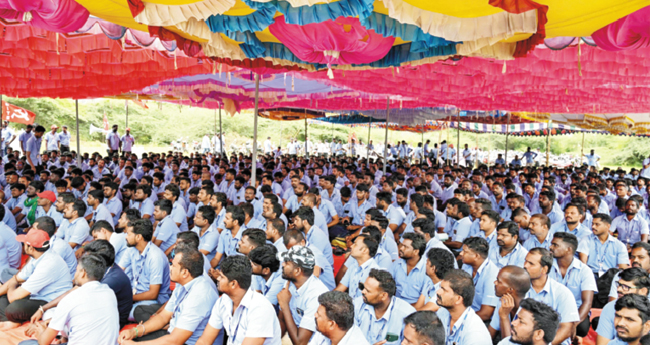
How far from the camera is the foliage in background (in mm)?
25953

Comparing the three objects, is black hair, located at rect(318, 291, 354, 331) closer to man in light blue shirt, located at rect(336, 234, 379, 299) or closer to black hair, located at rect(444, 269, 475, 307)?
black hair, located at rect(444, 269, 475, 307)

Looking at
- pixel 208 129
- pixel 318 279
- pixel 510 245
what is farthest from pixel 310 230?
pixel 208 129

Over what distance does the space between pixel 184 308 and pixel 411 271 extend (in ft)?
6.01

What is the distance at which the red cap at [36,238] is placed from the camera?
11.6 feet

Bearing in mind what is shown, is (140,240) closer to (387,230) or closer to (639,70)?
(387,230)

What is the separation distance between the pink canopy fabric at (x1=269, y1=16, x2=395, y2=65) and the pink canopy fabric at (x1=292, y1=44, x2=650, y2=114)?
1369 millimetres

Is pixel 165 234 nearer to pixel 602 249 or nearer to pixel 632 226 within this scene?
pixel 602 249

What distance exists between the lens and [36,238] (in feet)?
11.7

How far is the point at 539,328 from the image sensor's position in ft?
7.58

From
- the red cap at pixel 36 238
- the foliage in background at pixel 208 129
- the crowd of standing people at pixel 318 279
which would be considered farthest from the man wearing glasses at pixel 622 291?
the foliage in background at pixel 208 129

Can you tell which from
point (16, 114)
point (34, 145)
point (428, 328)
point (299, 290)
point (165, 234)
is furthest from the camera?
point (16, 114)

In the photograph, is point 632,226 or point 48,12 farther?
point 632,226

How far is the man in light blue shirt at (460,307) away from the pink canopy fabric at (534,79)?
253 centimetres

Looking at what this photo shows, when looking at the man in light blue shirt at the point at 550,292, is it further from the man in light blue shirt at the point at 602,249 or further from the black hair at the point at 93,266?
the black hair at the point at 93,266
